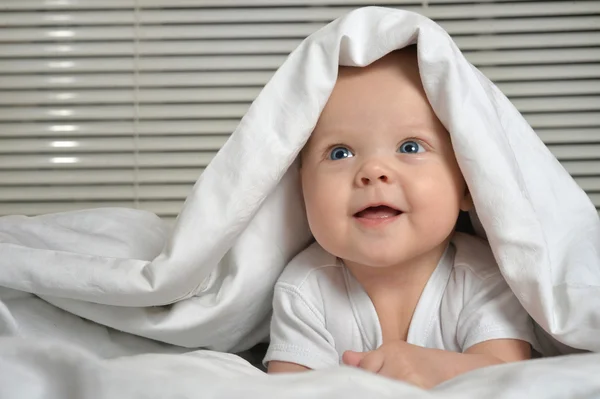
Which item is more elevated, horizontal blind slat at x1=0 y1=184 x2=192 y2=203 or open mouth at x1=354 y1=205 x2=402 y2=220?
open mouth at x1=354 y1=205 x2=402 y2=220

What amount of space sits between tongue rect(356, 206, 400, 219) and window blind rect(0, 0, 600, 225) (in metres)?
0.61

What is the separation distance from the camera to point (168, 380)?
1.83 ft

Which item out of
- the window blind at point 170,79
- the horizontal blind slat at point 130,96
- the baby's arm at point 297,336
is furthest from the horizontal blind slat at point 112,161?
the baby's arm at point 297,336

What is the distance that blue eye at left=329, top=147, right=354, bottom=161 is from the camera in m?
0.97

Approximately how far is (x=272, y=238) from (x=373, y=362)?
0.29 m

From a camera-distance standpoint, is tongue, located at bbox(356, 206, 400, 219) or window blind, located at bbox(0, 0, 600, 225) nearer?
tongue, located at bbox(356, 206, 400, 219)

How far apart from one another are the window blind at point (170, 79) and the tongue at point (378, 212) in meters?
0.61

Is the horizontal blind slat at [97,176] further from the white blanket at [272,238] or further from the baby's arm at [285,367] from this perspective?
the baby's arm at [285,367]

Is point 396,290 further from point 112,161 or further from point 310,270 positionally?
point 112,161

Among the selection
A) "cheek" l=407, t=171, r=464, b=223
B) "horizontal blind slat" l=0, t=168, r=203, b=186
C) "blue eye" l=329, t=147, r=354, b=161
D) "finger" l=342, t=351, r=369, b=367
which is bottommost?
"finger" l=342, t=351, r=369, b=367

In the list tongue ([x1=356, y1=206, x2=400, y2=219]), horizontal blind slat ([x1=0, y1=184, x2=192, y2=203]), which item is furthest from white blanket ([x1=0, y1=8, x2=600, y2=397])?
horizontal blind slat ([x1=0, y1=184, x2=192, y2=203])

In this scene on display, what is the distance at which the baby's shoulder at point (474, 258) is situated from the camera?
1.01 m

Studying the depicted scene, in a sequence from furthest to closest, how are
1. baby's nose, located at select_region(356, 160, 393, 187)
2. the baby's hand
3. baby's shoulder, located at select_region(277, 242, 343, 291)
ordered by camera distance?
baby's shoulder, located at select_region(277, 242, 343, 291)
baby's nose, located at select_region(356, 160, 393, 187)
the baby's hand

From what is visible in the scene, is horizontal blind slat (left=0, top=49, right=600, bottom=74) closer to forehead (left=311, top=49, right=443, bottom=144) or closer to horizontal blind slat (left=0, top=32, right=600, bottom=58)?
horizontal blind slat (left=0, top=32, right=600, bottom=58)
